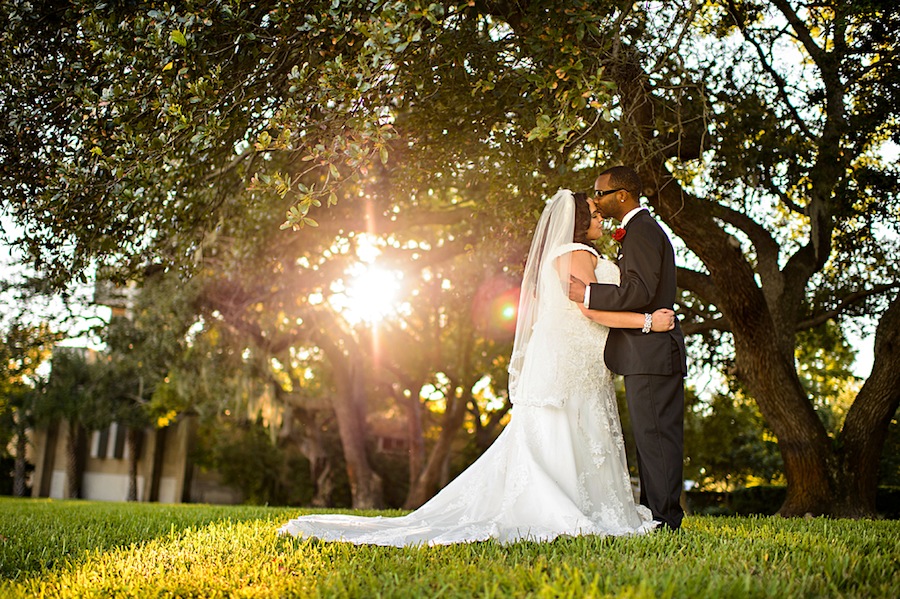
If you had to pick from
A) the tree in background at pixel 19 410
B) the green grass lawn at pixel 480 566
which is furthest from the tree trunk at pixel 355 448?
the green grass lawn at pixel 480 566

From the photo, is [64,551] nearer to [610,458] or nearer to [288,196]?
[610,458]

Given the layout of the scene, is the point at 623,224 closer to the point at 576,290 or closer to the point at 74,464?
the point at 576,290

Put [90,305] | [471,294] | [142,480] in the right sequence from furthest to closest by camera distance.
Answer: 1. [142,480]
2. [90,305]
3. [471,294]

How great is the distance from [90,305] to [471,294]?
29.8 feet

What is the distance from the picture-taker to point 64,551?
13.6 ft

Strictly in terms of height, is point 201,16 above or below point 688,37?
below

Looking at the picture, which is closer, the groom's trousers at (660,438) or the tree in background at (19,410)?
the groom's trousers at (660,438)

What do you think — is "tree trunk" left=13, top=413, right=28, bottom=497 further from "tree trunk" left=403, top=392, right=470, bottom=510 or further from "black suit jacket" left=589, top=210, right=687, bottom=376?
"black suit jacket" left=589, top=210, right=687, bottom=376

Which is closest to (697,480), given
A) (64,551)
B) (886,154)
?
(886,154)

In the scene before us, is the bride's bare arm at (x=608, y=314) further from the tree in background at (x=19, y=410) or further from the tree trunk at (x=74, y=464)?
the tree trunk at (x=74, y=464)

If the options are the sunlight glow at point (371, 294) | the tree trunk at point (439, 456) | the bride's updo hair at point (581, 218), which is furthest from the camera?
the tree trunk at point (439, 456)

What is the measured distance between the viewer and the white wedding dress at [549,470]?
4.17m

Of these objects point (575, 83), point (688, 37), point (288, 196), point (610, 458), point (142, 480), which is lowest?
point (142, 480)

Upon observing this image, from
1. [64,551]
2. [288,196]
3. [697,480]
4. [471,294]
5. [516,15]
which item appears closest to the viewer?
[64,551]
